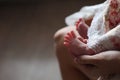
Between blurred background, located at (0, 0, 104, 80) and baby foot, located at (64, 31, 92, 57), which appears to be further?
blurred background, located at (0, 0, 104, 80)

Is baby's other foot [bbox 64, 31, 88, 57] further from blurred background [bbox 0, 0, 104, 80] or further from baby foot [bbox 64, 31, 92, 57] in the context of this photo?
blurred background [bbox 0, 0, 104, 80]

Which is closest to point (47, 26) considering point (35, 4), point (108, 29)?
point (35, 4)

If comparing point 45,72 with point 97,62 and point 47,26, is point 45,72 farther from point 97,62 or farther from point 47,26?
point 97,62

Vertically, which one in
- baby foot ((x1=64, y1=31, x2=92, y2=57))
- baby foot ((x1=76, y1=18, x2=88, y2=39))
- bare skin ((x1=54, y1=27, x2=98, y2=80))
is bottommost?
bare skin ((x1=54, y1=27, x2=98, y2=80))

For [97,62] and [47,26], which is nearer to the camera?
[97,62]

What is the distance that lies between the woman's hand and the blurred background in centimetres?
77

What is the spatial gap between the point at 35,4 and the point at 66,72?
55.6 inches

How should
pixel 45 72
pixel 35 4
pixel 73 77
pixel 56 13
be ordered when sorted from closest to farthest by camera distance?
pixel 73 77
pixel 45 72
pixel 56 13
pixel 35 4

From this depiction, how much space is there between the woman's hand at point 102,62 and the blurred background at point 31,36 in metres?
0.77

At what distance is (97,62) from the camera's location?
0.69 m

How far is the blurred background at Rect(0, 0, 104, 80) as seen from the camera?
5.14 ft

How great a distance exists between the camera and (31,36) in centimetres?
186

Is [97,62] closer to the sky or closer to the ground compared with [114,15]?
closer to the ground

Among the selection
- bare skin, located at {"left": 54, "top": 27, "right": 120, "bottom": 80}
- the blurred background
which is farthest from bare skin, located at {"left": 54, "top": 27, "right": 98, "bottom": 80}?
the blurred background
